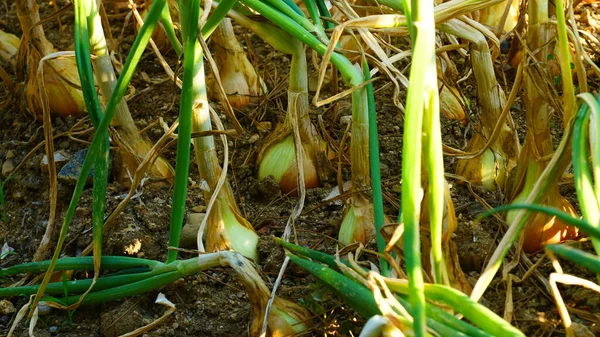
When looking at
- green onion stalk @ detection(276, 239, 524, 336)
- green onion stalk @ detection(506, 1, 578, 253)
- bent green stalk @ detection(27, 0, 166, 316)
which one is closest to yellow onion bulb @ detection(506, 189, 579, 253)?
green onion stalk @ detection(506, 1, 578, 253)

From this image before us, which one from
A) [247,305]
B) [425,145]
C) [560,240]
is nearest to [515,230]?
[425,145]

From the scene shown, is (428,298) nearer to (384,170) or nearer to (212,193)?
(212,193)

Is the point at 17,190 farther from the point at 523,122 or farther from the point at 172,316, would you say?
the point at 523,122

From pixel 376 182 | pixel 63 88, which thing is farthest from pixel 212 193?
pixel 63 88

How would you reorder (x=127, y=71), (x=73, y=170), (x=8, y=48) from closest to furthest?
(x=127, y=71) → (x=73, y=170) → (x=8, y=48)

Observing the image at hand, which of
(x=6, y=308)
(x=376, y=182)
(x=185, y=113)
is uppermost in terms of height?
(x=185, y=113)

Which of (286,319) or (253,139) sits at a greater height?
(253,139)

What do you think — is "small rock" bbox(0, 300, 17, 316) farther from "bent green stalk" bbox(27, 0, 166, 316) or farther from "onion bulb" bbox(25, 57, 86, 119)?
"onion bulb" bbox(25, 57, 86, 119)
